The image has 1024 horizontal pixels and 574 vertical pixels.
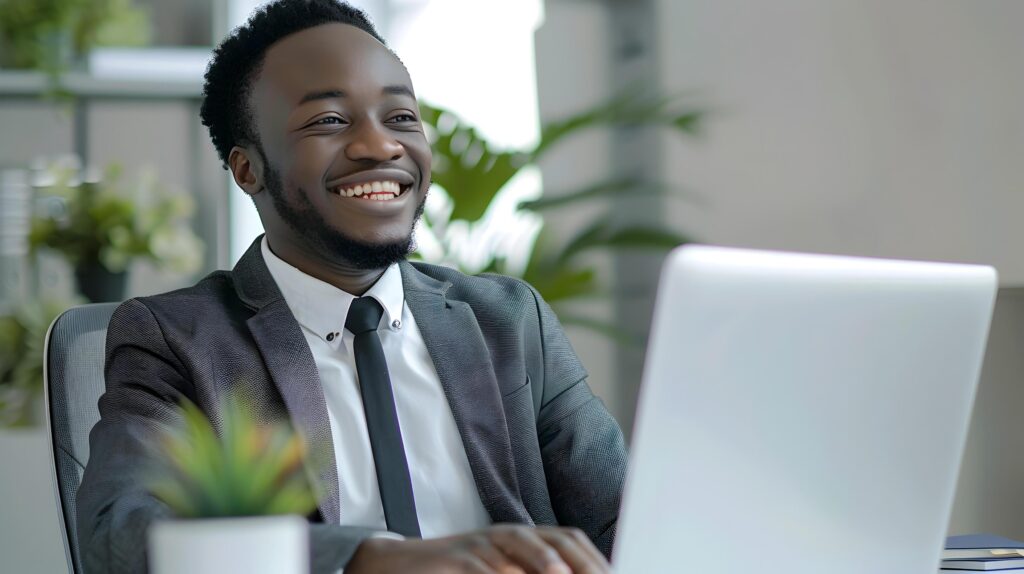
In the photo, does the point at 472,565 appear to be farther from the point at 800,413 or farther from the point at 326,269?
the point at 326,269

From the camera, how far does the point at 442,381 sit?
1403 mm

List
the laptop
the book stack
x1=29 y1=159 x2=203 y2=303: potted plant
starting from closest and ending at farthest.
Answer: the laptop < the book stack < x1=29 y1=159 x2=203 y2=303: potted plant

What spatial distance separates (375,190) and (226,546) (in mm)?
861

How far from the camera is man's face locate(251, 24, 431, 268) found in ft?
4.58

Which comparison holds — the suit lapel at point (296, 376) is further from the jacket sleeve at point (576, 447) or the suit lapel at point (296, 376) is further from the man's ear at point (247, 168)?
the jacket sleeve at point (576, 447)

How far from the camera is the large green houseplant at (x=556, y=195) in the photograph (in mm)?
3121

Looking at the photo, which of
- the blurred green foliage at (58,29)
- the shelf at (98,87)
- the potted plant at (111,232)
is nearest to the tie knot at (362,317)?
the potted plant at (111,232)

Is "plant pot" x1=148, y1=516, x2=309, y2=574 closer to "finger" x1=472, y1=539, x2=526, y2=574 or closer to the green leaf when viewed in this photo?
"finger" x1=472, y1=539, x2=526, y2=574

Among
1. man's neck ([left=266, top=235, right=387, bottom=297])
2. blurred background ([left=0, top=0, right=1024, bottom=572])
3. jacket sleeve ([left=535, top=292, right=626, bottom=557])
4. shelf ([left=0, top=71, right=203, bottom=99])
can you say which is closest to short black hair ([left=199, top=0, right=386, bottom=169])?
man's neck ([left=266, top=235, right=387, bottom=297])

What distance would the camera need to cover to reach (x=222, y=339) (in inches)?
52.4

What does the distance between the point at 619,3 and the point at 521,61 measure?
337 mm

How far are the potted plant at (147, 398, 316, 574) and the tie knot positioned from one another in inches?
28.4

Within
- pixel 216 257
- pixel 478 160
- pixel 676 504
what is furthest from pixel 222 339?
pixel 478 160

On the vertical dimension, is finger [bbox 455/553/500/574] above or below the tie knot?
below
